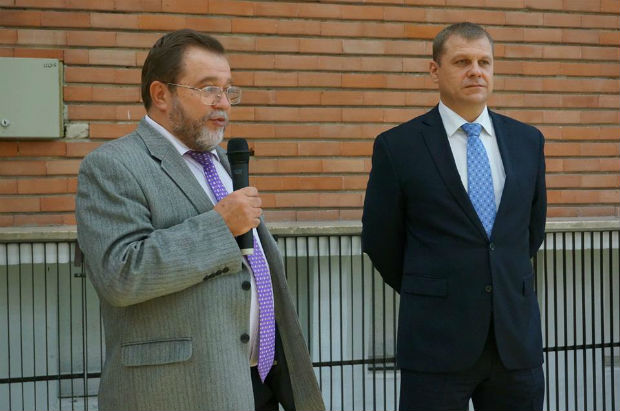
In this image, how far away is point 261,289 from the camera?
259 cm

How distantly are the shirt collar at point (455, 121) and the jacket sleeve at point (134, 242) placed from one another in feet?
3.87

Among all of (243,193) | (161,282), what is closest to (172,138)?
(243,193)

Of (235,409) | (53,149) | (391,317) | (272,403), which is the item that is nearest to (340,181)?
(391,317)

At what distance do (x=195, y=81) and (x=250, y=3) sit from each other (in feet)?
10.3

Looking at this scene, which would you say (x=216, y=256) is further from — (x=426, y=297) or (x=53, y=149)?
(x=53, y=149)

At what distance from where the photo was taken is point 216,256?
235 cm

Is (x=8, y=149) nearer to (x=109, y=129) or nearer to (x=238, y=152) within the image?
(x=109, y=129)

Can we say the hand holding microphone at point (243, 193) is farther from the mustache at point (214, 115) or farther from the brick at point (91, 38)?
the brick at point (91, 38)

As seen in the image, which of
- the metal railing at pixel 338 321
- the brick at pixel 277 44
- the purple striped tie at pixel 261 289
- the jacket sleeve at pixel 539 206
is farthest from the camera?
the brick at pixel 277 44

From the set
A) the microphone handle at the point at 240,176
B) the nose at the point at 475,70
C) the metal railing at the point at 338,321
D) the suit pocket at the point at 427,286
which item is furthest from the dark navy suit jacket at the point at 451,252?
the metal railing at the point at 338,321

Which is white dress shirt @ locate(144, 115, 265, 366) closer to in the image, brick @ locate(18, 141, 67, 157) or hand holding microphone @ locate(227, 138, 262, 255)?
hand holding microphone @ locate(227, 138, 262, 255)

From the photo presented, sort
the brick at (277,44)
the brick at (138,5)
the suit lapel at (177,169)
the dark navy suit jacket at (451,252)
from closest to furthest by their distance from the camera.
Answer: the suit lapel at (177,169)
the dark navy suit jacket at (451,252)
the brick at (138,5)
the brick at (277,44)

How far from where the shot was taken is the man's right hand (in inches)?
92.7

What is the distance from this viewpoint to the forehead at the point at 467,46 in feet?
10.3
